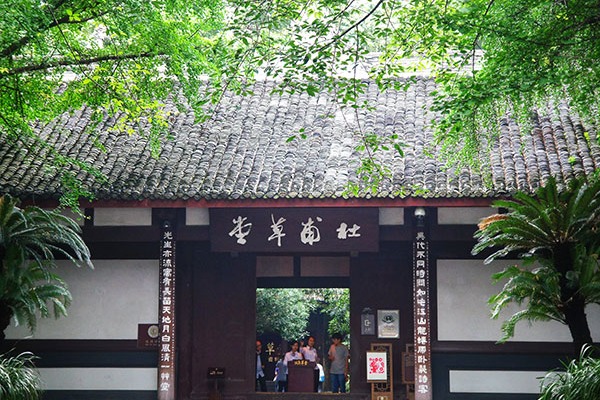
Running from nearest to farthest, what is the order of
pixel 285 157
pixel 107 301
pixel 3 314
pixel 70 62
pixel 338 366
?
pixel 3 314, pixel 70 62, pixel 107 301, pixel 285 157, pixel 338 366

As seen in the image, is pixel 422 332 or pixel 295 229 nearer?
pixel 422 332

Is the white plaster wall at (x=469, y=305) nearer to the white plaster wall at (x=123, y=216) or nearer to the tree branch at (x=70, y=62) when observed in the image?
the white plaster wall at (x=123, y=216)

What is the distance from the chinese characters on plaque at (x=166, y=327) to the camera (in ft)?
47.4

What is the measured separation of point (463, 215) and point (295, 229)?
246cm

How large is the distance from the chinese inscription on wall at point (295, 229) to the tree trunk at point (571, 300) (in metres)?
3.44

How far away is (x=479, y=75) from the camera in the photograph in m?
11.4

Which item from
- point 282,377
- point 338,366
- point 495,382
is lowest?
point 282,377

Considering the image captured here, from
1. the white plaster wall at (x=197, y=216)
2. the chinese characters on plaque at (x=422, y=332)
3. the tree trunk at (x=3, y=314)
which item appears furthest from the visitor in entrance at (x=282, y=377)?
the tree trunk at (x=3, y=314)

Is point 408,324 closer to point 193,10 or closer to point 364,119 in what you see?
point 364,119

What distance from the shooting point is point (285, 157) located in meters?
15.3

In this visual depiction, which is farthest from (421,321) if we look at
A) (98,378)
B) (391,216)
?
(98,378)

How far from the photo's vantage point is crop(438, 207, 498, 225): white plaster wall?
1446cm

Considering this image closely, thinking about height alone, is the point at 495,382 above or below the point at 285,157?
below

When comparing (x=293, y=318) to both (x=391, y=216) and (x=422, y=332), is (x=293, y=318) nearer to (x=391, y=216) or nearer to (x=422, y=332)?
(x=391, y=216)
